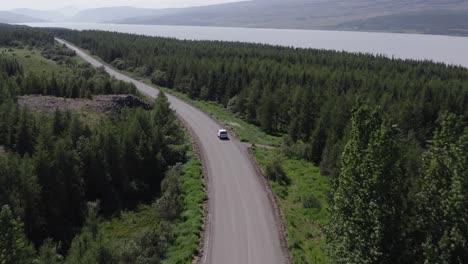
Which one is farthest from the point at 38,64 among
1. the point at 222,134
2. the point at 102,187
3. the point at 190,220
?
the point at 190,220

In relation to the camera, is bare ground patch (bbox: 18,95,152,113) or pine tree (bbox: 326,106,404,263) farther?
bare ground patch (bbox: 18,95,152,113)

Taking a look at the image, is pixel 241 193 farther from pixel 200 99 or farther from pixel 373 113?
pixel 200 99

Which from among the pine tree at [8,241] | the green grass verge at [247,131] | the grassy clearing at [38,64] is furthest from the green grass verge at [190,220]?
the grassy clearing at [38,64]

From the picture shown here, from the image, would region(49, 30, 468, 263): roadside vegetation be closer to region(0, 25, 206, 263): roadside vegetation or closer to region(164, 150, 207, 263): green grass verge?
region(164, 150, 207, 263): green grass verge

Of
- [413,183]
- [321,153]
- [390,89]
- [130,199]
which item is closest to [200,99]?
[390,89]

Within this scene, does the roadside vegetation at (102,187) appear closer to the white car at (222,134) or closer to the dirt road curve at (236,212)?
the dirt road curve at (236,212)

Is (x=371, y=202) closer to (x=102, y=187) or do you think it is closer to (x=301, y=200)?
(x=301, y=200)

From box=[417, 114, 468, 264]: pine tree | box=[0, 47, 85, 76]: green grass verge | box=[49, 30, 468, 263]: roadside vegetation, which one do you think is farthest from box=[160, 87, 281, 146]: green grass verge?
box=[0, 47, 85, 76]: green grass verge
